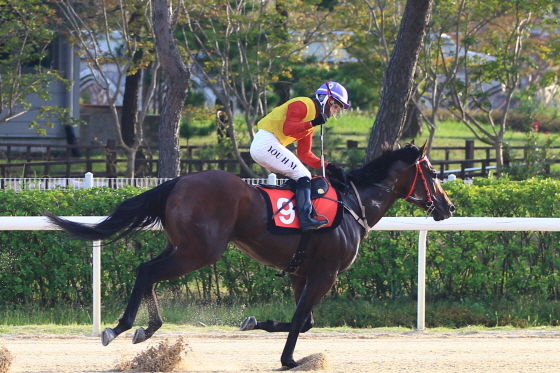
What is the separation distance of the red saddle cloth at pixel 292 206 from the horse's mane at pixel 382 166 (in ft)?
1.42

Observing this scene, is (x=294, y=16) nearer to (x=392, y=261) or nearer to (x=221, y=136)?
(x=221, y=136)

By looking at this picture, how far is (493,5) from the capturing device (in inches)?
614

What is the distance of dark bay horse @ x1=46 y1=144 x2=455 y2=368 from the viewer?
5184mm

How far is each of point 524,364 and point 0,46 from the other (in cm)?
1410

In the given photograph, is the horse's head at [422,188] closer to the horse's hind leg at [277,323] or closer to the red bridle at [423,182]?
the red bridle at [423,182]

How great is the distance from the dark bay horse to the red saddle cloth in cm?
5

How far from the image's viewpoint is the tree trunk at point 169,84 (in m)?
12.2

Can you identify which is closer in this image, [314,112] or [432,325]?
[314,112]

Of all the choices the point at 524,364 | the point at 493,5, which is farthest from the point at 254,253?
the point at 493,5

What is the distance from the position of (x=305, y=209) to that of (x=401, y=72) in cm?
552

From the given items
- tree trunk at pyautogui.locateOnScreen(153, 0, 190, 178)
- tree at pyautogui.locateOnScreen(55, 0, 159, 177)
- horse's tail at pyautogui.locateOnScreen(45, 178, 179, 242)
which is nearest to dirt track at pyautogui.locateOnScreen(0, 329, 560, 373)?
horse's tail at pyautogui.locateOnScreen(45, 178, 179, 242)

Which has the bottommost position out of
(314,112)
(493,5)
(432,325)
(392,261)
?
(432,325)

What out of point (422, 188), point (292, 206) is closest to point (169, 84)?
point (422, 188)

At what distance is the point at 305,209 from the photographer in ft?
17.7
